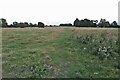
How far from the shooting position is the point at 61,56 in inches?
680

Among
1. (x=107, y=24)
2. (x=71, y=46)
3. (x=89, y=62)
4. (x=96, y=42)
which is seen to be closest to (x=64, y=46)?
(x=71, y=46)

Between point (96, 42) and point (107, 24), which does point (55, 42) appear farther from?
point (107, 24)

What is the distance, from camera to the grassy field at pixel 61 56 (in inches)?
578

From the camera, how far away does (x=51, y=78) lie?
45.9ft

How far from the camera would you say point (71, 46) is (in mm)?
19938

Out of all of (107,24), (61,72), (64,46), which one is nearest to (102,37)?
(64,46)

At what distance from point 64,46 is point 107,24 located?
19230mm

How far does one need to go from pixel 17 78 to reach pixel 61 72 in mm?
2220

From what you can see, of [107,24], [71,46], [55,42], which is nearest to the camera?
[71,46]

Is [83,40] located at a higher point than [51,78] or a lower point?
higher

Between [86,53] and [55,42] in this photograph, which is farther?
[55,42]

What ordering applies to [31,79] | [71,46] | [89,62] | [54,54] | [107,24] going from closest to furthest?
1. [31,79]
2. [89,62]
3. [54,54]
4. [71,46]
5. [107,24]

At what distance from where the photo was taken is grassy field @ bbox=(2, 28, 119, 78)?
578 inches

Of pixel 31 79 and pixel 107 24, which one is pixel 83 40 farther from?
pixel 107 24
